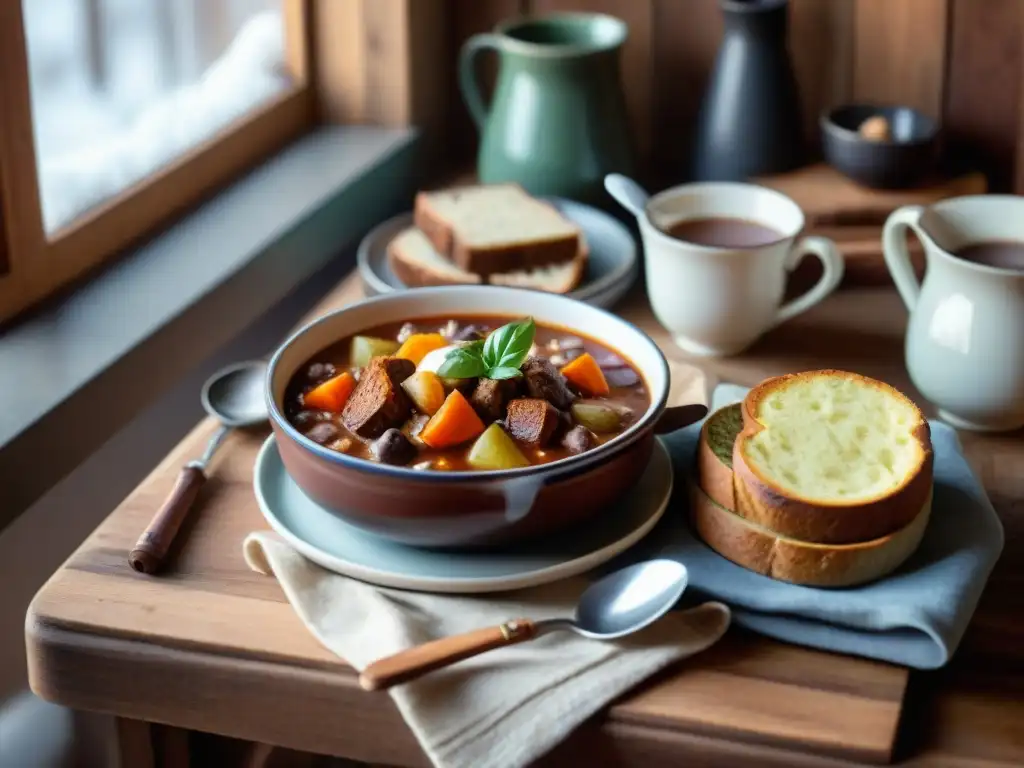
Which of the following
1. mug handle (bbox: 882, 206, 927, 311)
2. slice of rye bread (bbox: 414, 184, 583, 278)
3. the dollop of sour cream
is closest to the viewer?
the dollop of sour cream

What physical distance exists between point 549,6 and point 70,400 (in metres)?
1.05

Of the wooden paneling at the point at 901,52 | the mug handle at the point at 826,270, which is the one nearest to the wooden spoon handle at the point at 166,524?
the mug handle at the point at 826,270

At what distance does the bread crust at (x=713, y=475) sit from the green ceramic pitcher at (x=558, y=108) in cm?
74

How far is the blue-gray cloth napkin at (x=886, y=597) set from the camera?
98cm

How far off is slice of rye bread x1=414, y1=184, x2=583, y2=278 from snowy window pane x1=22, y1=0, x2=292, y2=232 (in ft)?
1.28

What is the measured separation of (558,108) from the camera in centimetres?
174

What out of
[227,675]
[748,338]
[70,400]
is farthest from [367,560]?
[748,338]

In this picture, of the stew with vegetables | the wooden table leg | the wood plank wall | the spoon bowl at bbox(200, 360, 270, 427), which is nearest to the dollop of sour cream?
the stew with vegetables

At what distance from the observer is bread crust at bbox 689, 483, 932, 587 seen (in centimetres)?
101

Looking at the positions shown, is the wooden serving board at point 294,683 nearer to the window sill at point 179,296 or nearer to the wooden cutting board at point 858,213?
the window sill at point 179,296

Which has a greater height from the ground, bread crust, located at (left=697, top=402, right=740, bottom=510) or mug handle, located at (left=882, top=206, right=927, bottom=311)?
mug handle, located at (left=882, top=206, right=927, bottom=311)

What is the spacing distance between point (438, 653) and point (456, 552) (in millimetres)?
141

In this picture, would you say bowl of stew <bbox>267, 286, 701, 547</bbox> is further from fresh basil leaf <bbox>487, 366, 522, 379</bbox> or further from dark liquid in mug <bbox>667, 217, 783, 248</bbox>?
dark liquid in mug <bbox>667, 217, 783, 248</bbox>

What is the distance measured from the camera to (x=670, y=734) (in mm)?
930
